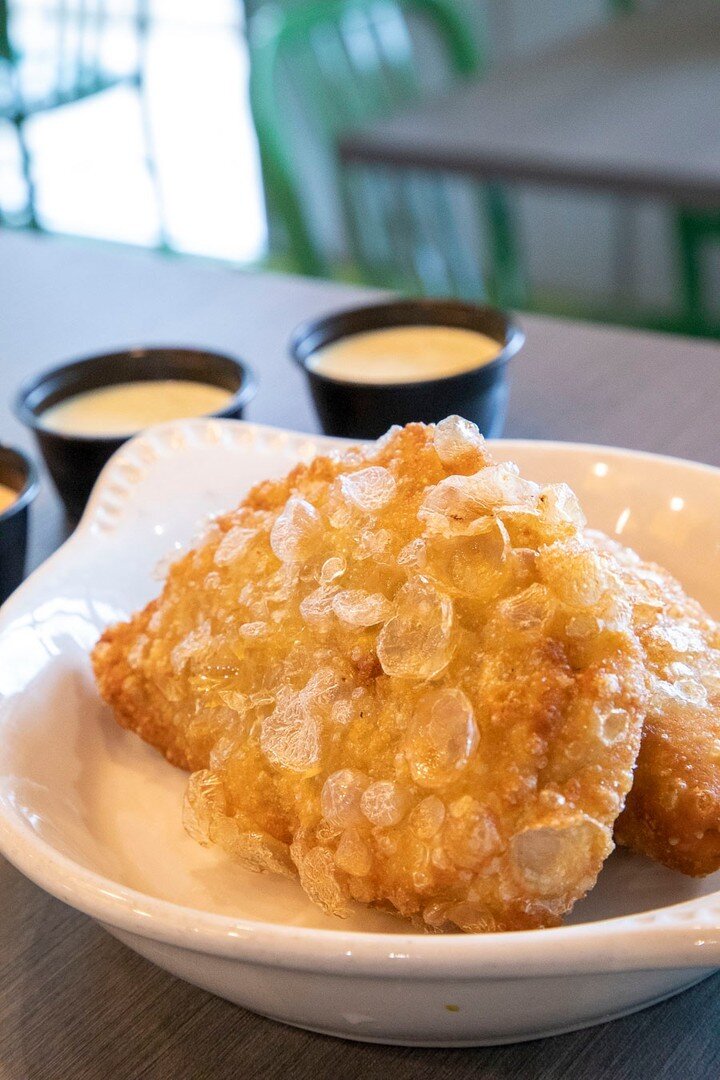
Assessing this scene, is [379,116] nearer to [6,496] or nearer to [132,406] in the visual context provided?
[132,406]

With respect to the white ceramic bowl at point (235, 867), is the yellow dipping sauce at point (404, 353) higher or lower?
lower

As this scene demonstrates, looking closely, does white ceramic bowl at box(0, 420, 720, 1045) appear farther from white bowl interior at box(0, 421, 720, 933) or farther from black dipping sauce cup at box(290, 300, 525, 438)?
black dipping sauce cup at box(290, 300, 525, 438)

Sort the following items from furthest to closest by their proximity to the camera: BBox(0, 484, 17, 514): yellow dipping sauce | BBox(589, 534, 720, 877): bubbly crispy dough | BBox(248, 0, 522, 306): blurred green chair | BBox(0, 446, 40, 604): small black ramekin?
BBox(248, 0, 522, 306): blurred green chair → BBox(0, 484, 17, 514): yellow dipping sauce → BBox(0, 446, 40, 604): small black ramekin → BBox(589, 534, 720, 877): bubbly crispy dough

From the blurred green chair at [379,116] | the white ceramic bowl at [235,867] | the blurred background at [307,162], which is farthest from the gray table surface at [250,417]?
the blurred green chair at [379,116]

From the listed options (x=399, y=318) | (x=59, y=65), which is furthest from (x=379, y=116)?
(x=399, y=318)

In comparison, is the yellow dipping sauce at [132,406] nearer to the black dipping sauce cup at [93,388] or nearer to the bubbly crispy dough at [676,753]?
the black dipping sauce cup at [93,388]

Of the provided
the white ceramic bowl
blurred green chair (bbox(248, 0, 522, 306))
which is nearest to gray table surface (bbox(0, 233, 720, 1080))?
the white ceramic bowl
